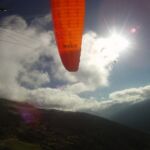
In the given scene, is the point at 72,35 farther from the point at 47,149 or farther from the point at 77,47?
the point at 47,149

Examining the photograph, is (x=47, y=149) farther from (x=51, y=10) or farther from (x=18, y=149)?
(x=51, y=10)

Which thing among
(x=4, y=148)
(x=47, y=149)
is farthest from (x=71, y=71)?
(x=47, y=149)

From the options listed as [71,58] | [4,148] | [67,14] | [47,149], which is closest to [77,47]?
[71,58]

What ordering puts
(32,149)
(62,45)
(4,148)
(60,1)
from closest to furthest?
1. (60,1)
2. (62,45)
3. (4,148)
4. (32,149)

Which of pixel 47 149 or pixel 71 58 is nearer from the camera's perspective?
pixel 71 58

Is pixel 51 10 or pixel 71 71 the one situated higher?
pixel 51 10

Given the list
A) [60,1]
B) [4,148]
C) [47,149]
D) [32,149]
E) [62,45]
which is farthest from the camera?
[47,149]

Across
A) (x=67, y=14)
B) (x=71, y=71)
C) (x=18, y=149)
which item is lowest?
(x=71, y=71)
